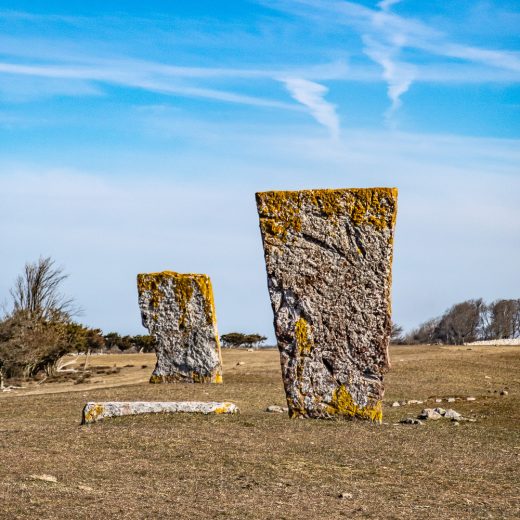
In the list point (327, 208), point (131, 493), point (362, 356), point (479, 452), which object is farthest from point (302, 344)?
point (131, 493)

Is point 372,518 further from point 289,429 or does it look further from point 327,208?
point 327,208

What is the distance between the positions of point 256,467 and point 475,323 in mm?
55871

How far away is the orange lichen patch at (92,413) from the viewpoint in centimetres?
1302

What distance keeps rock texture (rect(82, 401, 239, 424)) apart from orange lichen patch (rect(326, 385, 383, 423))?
1.59 m

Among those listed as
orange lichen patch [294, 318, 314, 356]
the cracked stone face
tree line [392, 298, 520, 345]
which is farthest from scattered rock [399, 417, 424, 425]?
tree line [392, 298, 520, 345]

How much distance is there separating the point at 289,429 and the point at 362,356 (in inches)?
74.3

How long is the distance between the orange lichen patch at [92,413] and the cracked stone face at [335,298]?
2.86 meters

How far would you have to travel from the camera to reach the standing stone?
23.6 m

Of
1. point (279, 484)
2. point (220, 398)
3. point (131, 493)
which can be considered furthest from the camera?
point (220, 398)

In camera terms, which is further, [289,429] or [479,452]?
[289,429]

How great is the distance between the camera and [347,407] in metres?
13.9

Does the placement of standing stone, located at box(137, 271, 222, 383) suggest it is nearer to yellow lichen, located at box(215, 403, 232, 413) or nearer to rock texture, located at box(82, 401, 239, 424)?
yellow lichen, located at box(215, 403, 232, 413)

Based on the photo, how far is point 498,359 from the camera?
106 feet

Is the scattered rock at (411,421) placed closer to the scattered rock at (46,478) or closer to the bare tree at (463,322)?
the scattered rock at (46,478)
